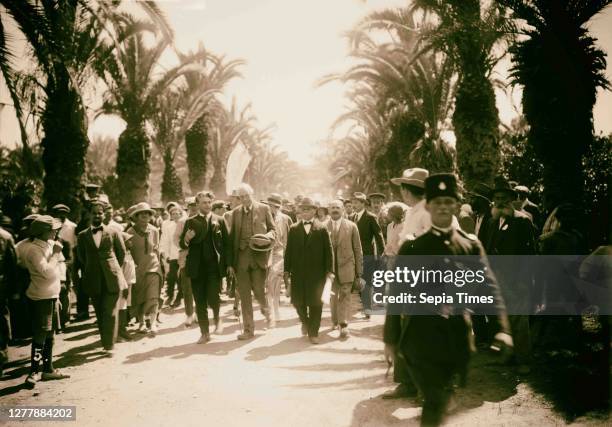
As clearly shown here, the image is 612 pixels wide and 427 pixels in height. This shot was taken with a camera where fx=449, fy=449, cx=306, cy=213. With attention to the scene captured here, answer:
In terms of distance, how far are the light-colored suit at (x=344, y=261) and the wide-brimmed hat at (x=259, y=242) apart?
1.18 m

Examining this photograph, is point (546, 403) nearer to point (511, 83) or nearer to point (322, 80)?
point (511, 83)

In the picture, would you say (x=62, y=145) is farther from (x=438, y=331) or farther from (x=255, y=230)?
(x=438, y=331)

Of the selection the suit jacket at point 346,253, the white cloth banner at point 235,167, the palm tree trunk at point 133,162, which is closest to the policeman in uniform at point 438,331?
the suit jacket at point 346,253

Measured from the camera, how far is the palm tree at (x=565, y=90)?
7.90m

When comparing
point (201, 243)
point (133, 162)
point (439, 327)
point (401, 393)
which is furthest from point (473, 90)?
point (133, 162)

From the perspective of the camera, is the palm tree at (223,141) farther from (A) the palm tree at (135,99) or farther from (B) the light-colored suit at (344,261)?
(B) the light-colored suit at (344,261)

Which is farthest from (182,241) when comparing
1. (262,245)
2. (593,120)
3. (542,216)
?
(593,120)

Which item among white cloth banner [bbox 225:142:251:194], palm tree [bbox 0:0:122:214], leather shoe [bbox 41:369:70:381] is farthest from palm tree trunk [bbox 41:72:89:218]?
leather shoe [bbox 41:369:70:381]

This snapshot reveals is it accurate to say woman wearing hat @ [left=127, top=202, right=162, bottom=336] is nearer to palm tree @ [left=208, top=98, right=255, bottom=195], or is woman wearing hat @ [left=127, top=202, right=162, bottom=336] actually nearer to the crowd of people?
the crowd of people

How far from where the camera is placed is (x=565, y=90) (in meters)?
7.95

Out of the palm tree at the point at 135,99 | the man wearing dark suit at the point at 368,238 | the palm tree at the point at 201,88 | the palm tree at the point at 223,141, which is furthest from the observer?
the palm tree at the point at 223,141

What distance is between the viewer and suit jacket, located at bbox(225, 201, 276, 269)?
7418mm

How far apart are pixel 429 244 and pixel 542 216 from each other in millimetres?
6773

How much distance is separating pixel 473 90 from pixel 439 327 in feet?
31.3
